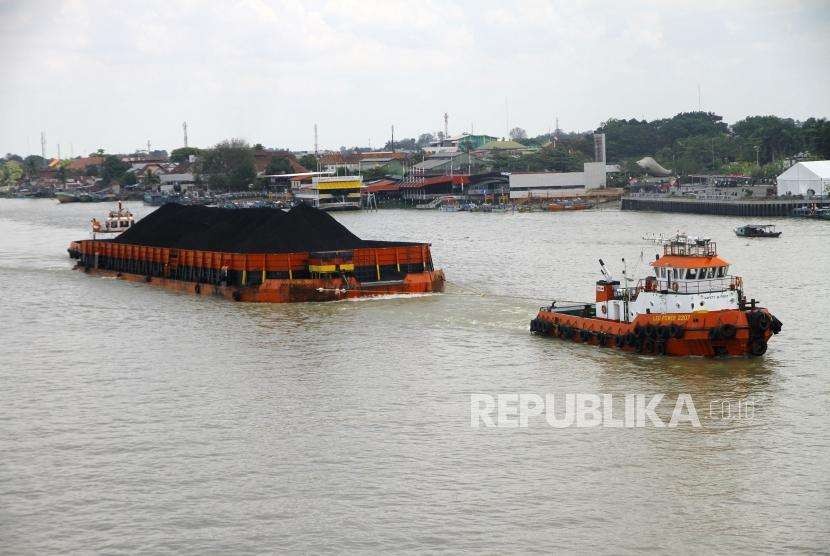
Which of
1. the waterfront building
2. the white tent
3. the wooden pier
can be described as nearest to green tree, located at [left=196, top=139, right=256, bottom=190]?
the waterfront building

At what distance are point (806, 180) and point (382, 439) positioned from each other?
243 ft

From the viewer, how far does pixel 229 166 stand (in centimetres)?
15512

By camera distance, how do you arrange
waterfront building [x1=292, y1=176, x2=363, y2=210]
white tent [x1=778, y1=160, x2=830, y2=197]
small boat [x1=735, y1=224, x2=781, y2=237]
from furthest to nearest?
1. waterfront building [x1=292, y1=176, x2=363, y2=210]
2. white tent [x1=778, y1=160, x2=830, y2=197]
3. small boat [x1=735, y1=224, x2=781, y2=237]

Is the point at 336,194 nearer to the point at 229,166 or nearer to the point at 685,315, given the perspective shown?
the point at 229,166

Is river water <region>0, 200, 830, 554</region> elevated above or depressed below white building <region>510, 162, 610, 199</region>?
below

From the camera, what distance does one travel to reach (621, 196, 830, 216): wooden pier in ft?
275

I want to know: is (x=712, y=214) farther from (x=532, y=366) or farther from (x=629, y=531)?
(x=629, y=531)

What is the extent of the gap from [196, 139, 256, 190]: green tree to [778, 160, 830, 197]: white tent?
244 feet

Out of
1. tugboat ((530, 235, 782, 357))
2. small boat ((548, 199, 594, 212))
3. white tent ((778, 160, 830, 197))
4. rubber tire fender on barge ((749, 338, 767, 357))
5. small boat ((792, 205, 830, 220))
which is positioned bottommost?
rubber tire fender on barge ((749, 338, 767, 357))

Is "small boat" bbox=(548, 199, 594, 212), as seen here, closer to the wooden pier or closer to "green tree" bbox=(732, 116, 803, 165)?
the wooden pier

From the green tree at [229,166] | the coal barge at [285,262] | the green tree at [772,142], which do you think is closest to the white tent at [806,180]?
the green tree at [772,142]

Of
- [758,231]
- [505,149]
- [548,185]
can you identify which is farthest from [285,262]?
[505,149]

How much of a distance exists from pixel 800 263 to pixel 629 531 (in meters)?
34.6

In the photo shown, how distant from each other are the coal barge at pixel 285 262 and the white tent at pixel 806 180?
51.9 meters
